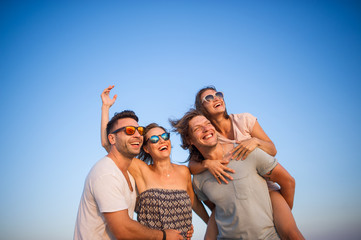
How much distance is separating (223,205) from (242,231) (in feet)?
1.85

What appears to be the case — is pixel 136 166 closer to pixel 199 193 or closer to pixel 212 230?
pixel 199 193

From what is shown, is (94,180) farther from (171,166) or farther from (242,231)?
(242,231)

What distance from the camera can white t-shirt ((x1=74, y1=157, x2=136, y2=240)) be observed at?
475 centimetres

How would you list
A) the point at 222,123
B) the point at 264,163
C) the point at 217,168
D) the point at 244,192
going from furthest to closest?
the point at 222,123 → the point at 217,168 → the point at 264,163 → the point at 244,192

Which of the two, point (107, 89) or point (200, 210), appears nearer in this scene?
point (200, 210)

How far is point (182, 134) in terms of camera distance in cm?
650

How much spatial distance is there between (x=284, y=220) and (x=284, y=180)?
2.54 feet

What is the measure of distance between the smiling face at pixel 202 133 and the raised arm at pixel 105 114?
1.85 metres

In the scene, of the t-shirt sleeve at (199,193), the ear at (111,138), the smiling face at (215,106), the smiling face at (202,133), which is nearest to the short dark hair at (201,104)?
the smiling face at (215,106)

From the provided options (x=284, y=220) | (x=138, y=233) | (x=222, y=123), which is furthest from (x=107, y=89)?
(x=284, y=220)

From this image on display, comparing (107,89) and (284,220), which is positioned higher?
(107,89)

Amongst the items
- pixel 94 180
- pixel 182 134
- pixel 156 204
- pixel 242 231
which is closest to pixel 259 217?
pixel 242 231

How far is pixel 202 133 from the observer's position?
234 inches

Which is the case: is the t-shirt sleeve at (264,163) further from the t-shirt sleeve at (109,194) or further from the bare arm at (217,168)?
the t-shirt sleeve at (109,194)
